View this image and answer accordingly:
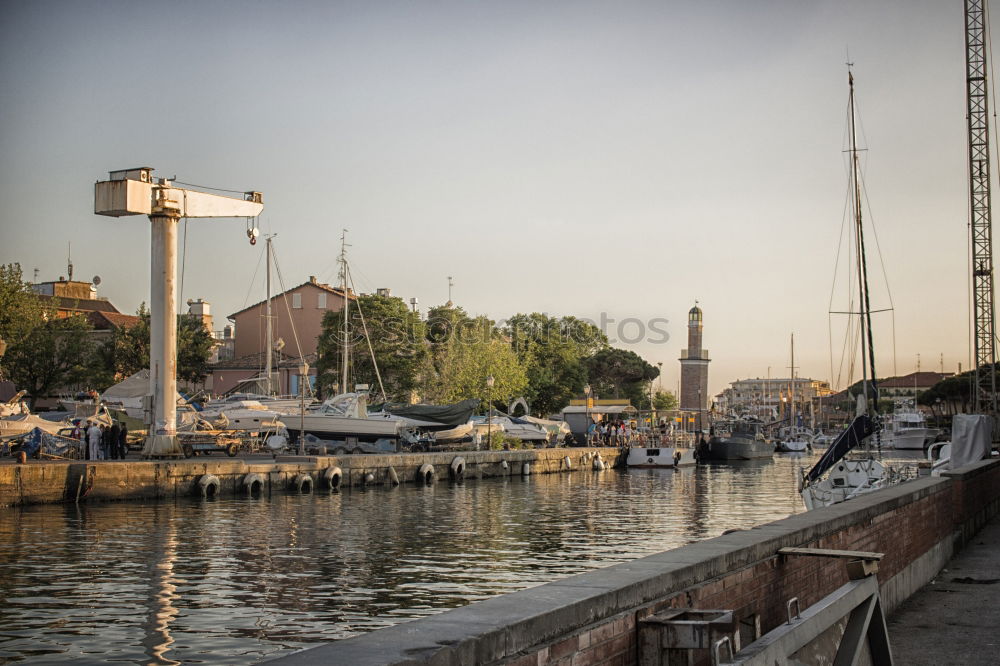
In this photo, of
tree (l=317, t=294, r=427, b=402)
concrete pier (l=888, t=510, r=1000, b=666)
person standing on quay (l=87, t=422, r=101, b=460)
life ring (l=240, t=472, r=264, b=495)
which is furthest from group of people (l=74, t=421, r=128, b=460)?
tree (l=317, t=294, r=427, b=402)

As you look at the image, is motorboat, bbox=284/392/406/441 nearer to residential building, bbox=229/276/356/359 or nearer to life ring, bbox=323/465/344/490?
life ring, bbox=323/465/344/490

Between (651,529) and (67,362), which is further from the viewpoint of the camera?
(67,362)

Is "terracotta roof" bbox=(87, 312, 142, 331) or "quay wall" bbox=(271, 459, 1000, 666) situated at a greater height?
"terracotta roof" bbox=(87, 312, 142, 331)

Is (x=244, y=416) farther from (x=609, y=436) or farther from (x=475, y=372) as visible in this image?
(x=609, y=436)

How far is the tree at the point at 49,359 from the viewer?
214 feet

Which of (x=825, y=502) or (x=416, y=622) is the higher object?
(x=416, y=622)

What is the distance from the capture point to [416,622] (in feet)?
16.8

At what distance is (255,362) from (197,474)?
58.0 m

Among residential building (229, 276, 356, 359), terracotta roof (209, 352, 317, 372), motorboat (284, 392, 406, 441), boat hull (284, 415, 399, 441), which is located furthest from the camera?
residential building (229, 276, 356, 359)

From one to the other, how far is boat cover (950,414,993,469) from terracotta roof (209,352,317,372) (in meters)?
64.7

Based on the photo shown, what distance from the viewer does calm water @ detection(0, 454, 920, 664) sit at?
1298cm

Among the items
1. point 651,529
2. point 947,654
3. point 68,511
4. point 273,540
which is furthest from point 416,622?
point 68,511

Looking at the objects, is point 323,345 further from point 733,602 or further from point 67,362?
point 733,602

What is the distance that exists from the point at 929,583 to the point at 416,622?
38.9ft
